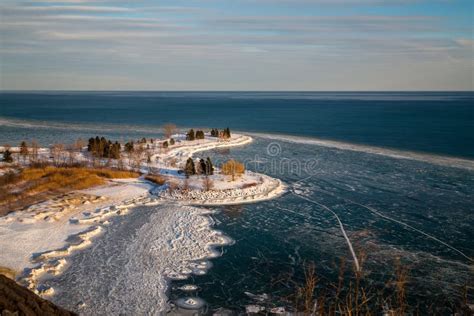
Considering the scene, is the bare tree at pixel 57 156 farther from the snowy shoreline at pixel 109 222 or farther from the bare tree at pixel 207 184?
the bare tree at pixel 207 184

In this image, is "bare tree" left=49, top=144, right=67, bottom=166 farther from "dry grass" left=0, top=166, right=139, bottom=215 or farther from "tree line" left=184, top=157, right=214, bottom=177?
"tree line" left=184, top=157, right=214, bottom=177

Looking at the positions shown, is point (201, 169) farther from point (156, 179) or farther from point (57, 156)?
point (57, 156)

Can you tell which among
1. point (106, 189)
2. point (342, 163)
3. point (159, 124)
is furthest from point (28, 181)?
point (159, 124)

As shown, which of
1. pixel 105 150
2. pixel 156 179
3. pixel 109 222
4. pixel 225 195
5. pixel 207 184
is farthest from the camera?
pixel 105 150

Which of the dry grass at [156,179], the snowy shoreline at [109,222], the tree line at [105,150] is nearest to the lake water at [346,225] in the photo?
the snowy shoreline at [109,222]

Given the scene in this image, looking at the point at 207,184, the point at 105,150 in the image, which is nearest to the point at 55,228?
the point at 207,184

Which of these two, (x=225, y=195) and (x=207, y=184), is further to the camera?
(x=207, y=184)
